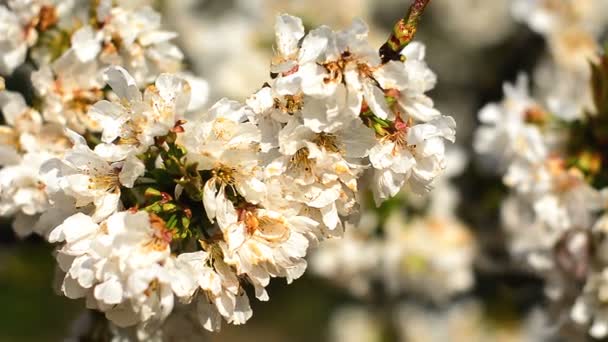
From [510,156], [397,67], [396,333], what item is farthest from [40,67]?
[396,333]

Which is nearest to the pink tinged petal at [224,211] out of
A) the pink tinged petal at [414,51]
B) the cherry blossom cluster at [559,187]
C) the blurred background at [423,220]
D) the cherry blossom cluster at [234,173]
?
the cherry blossom cluster at [234,173]

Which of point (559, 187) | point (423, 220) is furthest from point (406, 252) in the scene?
point (559, 187)

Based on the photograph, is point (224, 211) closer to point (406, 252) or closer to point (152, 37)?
point (152, 37)

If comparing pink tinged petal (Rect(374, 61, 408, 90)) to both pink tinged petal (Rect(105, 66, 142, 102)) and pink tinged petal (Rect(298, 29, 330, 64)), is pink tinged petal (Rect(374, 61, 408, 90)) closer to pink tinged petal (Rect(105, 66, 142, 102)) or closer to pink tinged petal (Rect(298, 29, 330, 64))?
pink tinged petal (Rect(298, 29, 330, 64))

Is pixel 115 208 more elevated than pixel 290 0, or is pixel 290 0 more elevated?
pixel 115 208

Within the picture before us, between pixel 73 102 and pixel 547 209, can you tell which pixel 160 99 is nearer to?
pixel 73 102

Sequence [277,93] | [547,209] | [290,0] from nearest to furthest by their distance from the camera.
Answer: [277,93]
[547,209]
[290,0]

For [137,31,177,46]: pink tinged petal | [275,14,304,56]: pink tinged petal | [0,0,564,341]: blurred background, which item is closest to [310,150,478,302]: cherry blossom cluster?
[0,0,564,341]: blurred background
